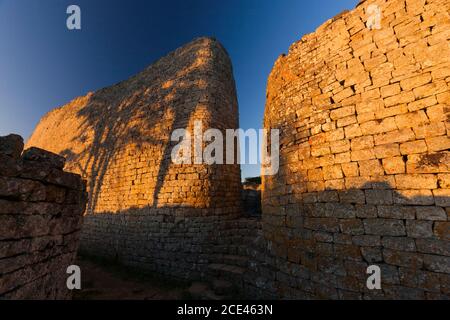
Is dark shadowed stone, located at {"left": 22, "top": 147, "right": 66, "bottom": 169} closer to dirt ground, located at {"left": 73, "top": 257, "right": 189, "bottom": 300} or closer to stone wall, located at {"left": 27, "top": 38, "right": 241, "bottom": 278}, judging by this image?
dirt ground, located at {"left": 73, "top": 257, "right": 189, "bottom": 300}

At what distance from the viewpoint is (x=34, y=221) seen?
7.56 ft

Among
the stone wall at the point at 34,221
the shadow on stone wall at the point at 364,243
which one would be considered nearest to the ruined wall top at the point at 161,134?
the shadow on stone wall at the point at 364,243

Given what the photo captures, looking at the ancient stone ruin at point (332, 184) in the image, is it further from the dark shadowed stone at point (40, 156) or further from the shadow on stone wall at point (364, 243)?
the dark shadowed stone at point (40, 156)

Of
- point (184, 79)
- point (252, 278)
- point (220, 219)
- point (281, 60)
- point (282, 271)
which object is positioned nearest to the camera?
point (282, 271)

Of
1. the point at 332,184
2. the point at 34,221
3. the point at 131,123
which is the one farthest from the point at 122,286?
the point at 131,123

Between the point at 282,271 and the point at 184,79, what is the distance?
788 centimetres

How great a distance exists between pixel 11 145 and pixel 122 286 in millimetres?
5519

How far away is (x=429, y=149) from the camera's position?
3.00m

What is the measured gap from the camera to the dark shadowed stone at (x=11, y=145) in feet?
6.93

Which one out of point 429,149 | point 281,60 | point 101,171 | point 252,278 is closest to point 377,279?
point 429,149

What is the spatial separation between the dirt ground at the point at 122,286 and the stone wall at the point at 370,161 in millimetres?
3223

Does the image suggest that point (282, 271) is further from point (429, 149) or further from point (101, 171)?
point (101, 171)

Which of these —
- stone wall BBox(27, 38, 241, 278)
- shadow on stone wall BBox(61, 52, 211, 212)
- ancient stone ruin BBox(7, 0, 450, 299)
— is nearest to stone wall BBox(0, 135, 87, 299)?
ancient stone ruin BBox(7, 0, 450, 299)

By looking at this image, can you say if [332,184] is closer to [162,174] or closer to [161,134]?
[162,174]
